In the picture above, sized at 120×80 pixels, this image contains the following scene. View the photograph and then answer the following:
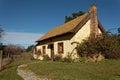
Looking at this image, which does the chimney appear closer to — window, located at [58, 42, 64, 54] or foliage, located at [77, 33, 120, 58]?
foliage, located at [77, 33, 120, 58]

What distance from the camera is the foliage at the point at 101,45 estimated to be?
20.0 m

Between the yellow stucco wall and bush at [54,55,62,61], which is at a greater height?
the yellow stucco wall

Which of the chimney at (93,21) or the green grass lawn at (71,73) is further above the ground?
the chimney at (93,21)

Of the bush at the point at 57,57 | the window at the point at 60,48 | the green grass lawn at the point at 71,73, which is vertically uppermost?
the window at the point at 60,48

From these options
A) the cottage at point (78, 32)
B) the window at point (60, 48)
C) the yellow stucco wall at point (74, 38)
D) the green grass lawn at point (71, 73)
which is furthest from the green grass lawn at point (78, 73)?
the window at point (60, 48)

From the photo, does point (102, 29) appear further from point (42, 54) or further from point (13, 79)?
point (13, 79)

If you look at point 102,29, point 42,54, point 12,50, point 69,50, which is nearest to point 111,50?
point 102,29

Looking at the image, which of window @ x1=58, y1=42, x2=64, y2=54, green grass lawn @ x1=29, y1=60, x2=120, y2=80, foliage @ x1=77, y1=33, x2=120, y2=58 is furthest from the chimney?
green grass lawn @ x1=29, y1=60, x2=120, y2=80

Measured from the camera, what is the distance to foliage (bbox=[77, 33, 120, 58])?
787 inches

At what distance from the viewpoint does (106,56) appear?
72.1ft

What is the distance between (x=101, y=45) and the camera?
1995cm

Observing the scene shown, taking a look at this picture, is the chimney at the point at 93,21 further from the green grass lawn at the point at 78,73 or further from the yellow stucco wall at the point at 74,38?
the green grass lawn at the point at 78,73

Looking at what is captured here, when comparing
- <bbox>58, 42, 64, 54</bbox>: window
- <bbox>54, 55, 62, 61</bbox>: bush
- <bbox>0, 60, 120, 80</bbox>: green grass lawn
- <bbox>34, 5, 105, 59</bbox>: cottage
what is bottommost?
<bbox>0, 60, 120, 80</bbox>: green grass lawn

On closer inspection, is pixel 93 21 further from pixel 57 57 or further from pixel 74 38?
pixel 57 57
